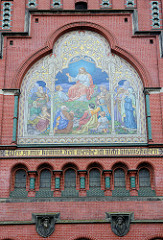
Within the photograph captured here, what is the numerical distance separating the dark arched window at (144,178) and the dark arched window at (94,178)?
181 centimetres

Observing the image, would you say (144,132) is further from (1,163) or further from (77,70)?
(1,163)

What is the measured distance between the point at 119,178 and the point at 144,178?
1.08 m

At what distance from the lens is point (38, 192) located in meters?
18.8

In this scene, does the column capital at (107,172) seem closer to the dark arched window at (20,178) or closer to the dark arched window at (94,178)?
the dark arched window at (94,178)

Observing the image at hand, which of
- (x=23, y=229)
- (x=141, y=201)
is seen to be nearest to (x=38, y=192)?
(x=23, y=229)

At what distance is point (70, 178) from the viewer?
19109 mm

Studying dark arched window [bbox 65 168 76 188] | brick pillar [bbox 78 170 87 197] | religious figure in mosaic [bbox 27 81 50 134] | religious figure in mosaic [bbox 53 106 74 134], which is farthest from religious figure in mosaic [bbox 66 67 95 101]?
brick pillar [bbox 78 170 87 197]

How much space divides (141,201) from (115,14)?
9.43 m

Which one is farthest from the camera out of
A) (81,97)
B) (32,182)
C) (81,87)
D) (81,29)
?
(81,29)

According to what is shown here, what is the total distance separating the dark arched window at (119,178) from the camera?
1897 centimetres

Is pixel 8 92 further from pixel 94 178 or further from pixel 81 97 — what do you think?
pixel 94 178

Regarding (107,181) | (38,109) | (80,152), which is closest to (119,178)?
(107,181)

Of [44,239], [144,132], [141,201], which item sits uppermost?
[144,132]

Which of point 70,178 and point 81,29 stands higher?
point 81,29
